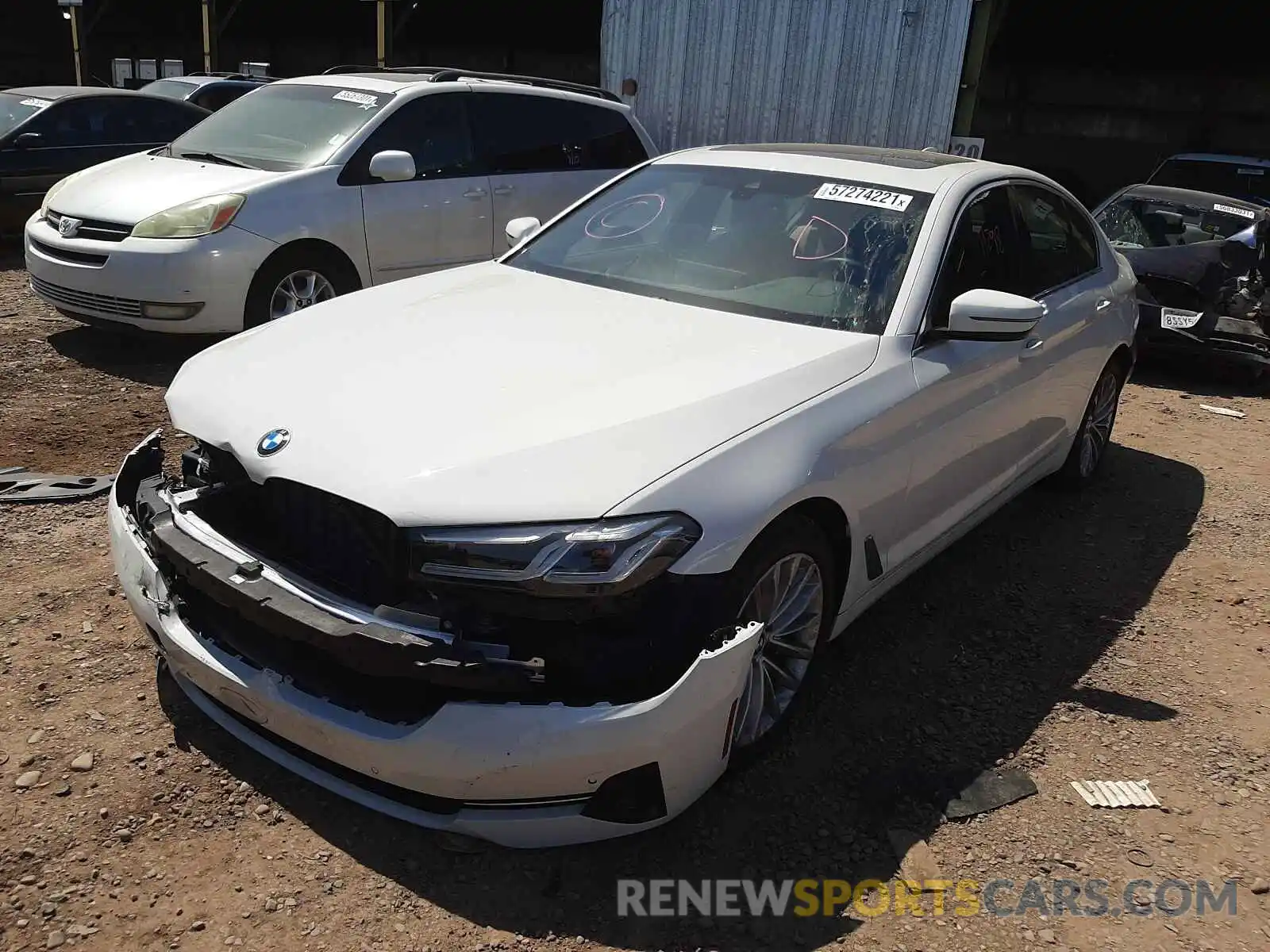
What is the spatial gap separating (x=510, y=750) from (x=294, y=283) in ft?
15.9

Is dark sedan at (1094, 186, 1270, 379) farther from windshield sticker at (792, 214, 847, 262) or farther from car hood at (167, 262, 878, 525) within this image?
car hood at (167, 262, 878, 525)

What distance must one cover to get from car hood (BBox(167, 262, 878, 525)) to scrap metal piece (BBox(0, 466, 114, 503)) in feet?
4.80

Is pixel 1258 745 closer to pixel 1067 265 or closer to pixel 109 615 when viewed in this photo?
pixel 1067 265

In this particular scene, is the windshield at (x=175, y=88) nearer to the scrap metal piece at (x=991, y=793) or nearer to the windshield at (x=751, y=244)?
the windshield at (x=751, y=244)

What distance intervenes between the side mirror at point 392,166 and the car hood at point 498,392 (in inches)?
111

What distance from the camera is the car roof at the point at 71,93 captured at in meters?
9.72

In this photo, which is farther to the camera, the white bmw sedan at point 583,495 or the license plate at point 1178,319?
the license plate at point 1178,319

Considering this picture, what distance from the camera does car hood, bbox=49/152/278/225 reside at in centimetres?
624

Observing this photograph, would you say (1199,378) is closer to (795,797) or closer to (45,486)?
(795,797)

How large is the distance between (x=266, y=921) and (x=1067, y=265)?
13.5 feet

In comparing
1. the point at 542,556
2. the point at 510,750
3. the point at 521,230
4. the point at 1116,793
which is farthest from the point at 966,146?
the point at 510,750

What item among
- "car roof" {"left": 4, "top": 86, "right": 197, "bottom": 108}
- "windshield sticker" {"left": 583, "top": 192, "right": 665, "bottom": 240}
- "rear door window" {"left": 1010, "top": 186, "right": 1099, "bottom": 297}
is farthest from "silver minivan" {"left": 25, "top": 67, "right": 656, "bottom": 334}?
"rear door window" {"left": 1010, "top": 186, "right": 1099, "bottom": 297}

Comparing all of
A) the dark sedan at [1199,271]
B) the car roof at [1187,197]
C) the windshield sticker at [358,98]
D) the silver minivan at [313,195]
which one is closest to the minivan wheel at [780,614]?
the silver minivan at [313,195]

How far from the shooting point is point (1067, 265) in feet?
15.7
